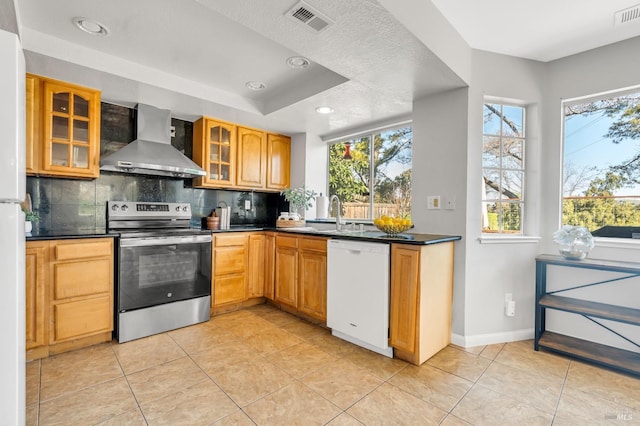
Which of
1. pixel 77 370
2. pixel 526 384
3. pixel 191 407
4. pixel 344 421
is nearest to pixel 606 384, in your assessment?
pixel 526 384

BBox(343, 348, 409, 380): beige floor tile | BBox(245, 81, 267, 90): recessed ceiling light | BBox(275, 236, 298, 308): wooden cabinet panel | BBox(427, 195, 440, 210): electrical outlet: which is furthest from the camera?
BBox(275, 236, 298, 308): wooden cabinet panel

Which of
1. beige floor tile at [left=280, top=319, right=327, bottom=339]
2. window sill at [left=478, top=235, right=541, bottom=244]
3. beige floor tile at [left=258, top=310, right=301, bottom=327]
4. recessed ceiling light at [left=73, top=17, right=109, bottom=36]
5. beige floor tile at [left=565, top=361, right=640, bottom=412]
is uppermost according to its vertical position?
recessed ceiling light at [left=73, top=17, right=109, bottom=36]

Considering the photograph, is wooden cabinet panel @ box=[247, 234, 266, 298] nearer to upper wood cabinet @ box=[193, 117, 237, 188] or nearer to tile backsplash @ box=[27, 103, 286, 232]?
tile backsplash @ box=[27, 103, 286, 232]

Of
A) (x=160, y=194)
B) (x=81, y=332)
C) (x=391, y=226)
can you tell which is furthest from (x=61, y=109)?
(x=391, y=226)

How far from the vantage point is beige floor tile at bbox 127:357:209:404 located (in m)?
1.84

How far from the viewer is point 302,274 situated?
3.07 meters

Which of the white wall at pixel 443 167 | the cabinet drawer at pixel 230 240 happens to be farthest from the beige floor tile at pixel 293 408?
the cabinet drawer at pixel 230 240

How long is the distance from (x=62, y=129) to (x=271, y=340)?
2.55m

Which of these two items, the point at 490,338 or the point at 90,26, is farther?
the point at 490,338

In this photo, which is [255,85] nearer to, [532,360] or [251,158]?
[251,158]

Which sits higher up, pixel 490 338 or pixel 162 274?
pixel 162 274

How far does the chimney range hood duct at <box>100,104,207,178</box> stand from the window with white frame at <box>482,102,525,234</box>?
9.19 ft

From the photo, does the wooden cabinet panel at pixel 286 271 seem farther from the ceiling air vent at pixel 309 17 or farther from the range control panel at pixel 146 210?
the ceiling air vent at pixel 309 17

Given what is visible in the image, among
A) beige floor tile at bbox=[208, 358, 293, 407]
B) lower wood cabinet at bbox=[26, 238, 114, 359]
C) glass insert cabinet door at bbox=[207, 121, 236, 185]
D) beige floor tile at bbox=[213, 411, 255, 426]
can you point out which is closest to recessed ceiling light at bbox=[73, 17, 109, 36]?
glass insert cabinet door at bbox=[207, 121, 236, 185]
